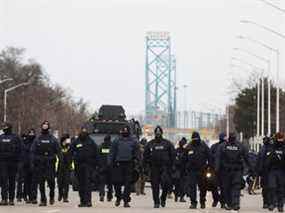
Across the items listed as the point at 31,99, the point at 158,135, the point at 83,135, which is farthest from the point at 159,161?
the point at 31,99

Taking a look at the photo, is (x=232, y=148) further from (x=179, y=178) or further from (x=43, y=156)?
(x=179, y=178)

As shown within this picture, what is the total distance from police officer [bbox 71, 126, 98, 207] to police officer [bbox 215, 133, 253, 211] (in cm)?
338

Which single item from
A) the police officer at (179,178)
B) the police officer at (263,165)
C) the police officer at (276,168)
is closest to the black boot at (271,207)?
the police officer at (276,168)

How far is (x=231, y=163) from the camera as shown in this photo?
26234mm

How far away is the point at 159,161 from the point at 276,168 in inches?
134

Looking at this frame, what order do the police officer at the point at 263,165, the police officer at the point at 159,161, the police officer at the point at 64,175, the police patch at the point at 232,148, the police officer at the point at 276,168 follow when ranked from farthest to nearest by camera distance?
the police officer at the point at 64,175
the police officer at the point at 263,165
the police officer at the point at 276,168
the police officer at the point at 159,161
the police patch at the point at 232,148

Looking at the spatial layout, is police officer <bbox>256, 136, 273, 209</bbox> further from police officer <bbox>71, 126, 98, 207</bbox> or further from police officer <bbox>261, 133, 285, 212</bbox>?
police officer <bbox>71, 126, 98, 207</bbox>

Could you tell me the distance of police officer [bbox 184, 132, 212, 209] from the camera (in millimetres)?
27016

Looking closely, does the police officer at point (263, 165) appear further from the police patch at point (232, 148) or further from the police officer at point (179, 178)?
the police officer at point (179, 178)

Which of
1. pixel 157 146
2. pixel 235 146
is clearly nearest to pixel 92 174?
pixel 157 146

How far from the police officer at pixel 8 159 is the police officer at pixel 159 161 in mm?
3509

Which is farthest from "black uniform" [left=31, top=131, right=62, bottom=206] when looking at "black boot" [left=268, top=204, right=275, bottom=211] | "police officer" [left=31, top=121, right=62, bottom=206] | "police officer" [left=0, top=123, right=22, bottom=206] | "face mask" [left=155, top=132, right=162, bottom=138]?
"black boot" [left=268, top=204, right=275, bottom=211]

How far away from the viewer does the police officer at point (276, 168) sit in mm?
27328

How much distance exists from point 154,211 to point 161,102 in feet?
501
